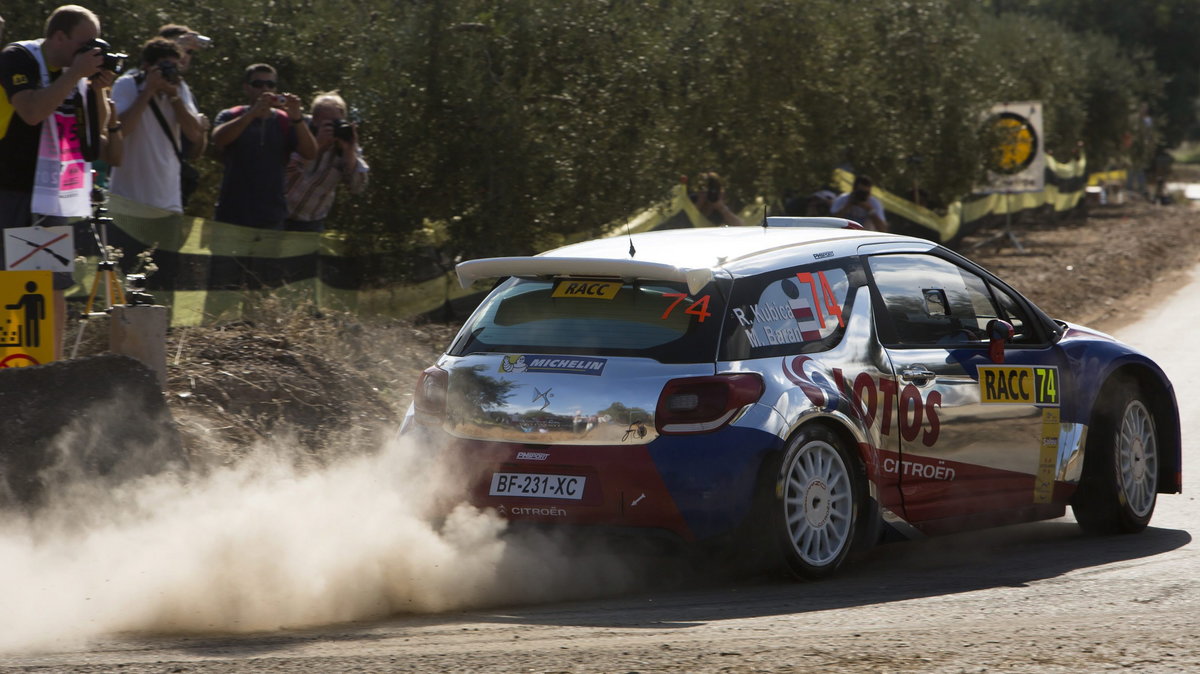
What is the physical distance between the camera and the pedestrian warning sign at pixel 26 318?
8.16 metres

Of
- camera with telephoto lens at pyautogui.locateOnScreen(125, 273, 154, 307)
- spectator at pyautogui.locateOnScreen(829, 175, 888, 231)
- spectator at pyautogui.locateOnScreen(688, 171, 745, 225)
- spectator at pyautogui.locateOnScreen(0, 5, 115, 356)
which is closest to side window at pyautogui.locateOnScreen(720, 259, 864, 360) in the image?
camera with telephoto lens at pyautogui.locateOnScreen(125, 273, 154, 307)

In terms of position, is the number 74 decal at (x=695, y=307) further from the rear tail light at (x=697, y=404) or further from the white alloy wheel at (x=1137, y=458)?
the white alloy wheel at (x=1137, y=458)

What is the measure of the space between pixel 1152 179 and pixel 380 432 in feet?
153

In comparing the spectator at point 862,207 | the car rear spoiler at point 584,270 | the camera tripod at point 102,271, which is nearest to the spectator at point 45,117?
the camera tripod at point 102,271

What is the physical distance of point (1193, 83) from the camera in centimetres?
6794

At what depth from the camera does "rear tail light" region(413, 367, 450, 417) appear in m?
7.13

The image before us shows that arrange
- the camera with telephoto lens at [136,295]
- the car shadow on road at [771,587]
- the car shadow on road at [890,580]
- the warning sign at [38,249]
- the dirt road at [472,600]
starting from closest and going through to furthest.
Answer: the dirt road at [472,600], the car shadow on road at [771,587], the car shadow on road at [890,580], the warning sign at [38,249], the camera with telephoto lens at [136,295]

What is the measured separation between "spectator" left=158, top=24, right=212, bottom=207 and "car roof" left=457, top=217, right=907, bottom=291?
158 inches

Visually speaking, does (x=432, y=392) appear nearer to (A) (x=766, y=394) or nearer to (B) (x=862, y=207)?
(A) (x=766, y=394)

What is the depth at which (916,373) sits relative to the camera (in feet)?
24.5

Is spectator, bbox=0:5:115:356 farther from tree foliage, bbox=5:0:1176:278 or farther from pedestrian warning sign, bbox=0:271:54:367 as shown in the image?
tree foliage, bbox=5:0:1176:278

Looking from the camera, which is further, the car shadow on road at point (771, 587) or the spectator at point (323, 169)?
the spectator at point (323, 169)

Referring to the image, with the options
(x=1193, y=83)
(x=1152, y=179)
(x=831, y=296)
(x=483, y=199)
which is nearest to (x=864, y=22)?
(x=483, y=199)

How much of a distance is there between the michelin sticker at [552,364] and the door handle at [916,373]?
1544 millimetres
